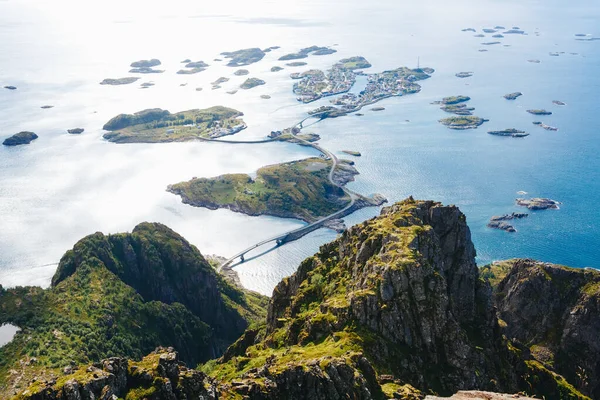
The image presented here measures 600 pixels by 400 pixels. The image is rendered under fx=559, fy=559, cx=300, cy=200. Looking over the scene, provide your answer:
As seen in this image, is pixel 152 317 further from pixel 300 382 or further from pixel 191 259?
pixel 300 382

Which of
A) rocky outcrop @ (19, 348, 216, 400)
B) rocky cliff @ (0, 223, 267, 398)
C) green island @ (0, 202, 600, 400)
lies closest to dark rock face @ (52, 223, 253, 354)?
rocky cliff @ (0, 223, 267, 398)

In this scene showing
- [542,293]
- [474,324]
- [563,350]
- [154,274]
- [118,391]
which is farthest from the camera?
[154,274]

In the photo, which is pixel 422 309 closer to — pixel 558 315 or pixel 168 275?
pixel 558 315

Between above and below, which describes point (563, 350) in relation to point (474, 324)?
below

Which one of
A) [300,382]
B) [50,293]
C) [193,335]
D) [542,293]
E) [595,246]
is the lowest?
[595,246]

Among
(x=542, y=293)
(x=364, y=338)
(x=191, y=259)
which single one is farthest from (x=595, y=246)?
(x=364, y=338)

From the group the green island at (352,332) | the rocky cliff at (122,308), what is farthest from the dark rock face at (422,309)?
the rocky cliff at (122,308)

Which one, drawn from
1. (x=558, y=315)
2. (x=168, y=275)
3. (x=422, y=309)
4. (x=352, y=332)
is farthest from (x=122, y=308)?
(x=558, y=315)
